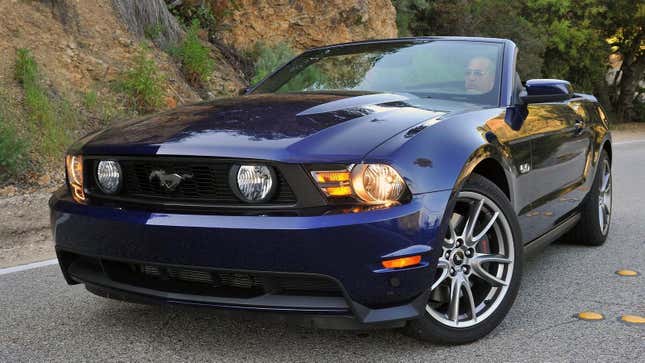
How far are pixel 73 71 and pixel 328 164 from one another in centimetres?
747

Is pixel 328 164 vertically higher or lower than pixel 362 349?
higher

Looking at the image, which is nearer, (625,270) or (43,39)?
(625,270)

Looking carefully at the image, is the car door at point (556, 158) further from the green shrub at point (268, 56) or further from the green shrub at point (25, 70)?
the green shrub at point (268, 56)

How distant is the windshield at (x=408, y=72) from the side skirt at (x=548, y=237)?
2.57 ft

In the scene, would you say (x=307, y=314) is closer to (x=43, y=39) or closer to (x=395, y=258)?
(x=395, y=258)

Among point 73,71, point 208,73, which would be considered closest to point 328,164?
point 73,71

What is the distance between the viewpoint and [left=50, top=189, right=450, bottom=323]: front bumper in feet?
9.12

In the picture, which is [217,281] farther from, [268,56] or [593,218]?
[268,56]

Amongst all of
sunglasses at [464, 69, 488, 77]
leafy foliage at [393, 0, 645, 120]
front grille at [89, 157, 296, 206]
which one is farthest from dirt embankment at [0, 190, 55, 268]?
leafy foliage at [393, 0, 645, 120]

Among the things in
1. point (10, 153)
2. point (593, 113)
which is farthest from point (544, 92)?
point (10, 153)

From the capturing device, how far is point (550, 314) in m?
3.77

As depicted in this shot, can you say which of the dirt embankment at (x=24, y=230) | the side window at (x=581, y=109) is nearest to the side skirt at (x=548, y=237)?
the side window at (x=581, y=109)

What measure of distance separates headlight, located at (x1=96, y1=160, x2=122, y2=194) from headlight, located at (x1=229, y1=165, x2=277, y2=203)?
0.58 meters

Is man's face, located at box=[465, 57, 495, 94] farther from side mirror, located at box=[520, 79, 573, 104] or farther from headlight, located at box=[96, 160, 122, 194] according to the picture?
headlight, located at box=[96, 160, 122, 194]
